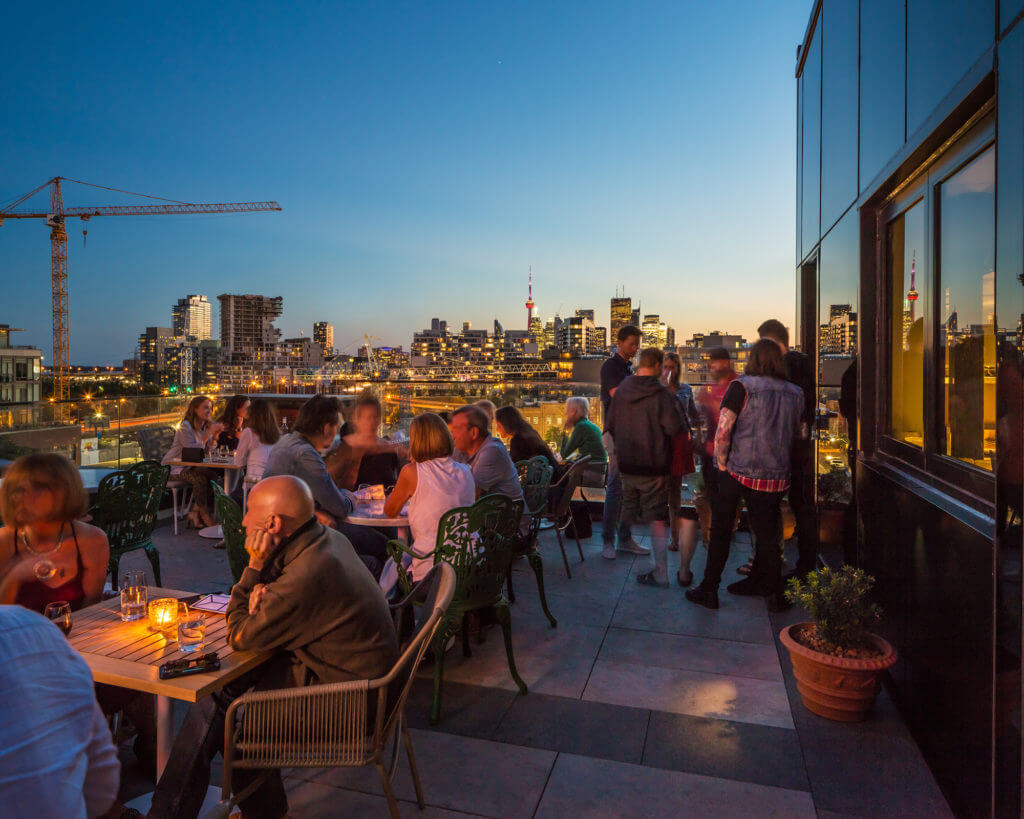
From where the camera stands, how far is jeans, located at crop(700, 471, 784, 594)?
436cm

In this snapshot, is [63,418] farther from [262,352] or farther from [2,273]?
[262,352]

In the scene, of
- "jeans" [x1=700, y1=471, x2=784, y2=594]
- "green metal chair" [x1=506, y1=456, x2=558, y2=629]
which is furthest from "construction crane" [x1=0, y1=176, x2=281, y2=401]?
"jeans" [x1=700, y1=471, x2=784, y2=594]

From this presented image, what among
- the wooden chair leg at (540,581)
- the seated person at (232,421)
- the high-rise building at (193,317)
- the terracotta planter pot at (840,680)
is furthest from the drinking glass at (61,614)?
the high-rise building at (193,317)

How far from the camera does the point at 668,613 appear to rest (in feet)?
14.4

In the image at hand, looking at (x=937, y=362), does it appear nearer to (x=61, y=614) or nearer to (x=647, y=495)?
(x=647, y=495)

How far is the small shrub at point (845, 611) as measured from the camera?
2965mm

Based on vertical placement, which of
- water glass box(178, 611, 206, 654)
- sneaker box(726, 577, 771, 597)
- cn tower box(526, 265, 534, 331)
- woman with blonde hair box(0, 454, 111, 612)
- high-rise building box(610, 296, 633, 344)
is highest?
cn tower box(526, 265, 534, 331)

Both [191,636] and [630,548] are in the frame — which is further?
[630,548]

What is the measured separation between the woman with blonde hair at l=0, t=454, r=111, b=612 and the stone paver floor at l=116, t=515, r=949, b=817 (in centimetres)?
82

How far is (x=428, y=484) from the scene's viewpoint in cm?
348

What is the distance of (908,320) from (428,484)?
2733mm

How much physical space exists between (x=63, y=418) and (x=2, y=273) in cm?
9443

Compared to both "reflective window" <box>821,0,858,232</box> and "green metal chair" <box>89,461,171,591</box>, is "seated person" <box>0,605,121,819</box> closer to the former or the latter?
"green metal chair" <box>89,461,171,591</box>

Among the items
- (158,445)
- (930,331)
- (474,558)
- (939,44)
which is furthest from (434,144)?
(930,331)
